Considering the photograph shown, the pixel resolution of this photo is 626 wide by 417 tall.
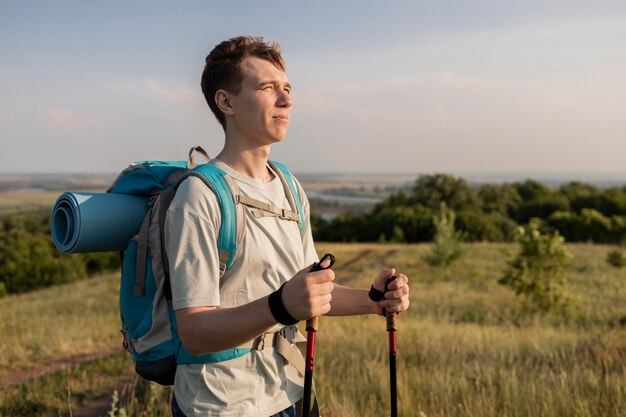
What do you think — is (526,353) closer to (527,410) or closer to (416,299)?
(527,410)

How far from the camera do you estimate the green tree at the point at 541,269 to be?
12.2 metres

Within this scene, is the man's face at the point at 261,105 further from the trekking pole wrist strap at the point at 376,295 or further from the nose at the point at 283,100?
A: the trekking pole wrist strap at the point at 376,295

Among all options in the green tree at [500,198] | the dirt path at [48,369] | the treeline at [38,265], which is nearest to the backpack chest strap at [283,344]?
the dirt path at [48,369]

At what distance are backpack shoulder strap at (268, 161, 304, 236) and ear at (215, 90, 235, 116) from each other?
28 centimetres

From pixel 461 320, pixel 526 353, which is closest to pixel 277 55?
pixel 526 353

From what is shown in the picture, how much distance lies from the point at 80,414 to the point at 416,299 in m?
10.3

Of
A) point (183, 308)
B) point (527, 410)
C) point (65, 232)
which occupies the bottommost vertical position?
point (527, 410)

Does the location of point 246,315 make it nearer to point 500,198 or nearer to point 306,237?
point 306,237

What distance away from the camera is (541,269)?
12.5m

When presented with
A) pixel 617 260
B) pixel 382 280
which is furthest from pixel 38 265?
pixel 382 280

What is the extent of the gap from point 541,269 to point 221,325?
12.0 meters

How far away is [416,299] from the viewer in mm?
14688

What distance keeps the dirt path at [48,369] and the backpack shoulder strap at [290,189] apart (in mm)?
5898

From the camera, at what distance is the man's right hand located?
1612mm
